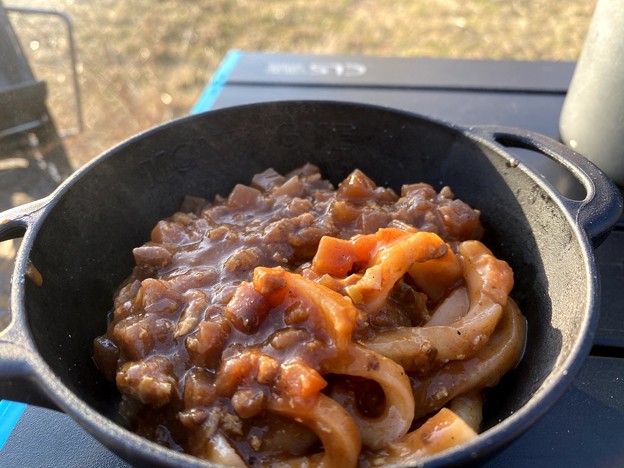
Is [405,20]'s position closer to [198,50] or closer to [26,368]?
[198,50]

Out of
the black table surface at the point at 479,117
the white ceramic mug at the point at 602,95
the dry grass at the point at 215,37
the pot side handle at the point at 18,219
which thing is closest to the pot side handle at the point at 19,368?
the pot side handle at the point at 18,219

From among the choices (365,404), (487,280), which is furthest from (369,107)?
(365,404)

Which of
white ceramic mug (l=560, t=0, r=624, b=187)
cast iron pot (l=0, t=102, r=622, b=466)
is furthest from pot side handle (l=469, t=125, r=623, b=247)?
white ceramic mug (l=560, t=0, r=624, b=187)

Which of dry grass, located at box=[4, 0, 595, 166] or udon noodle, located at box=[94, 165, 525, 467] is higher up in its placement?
udon noodle, located at box=[94, 165, 525, 467]

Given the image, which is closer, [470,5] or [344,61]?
[344,61]

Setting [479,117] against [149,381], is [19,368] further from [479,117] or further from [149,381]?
[479,117]

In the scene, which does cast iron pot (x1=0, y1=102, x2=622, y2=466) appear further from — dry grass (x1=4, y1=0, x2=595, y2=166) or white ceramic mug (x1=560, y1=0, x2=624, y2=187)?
dry grass (x1=4, y1=0, x2=595, y2=166)
